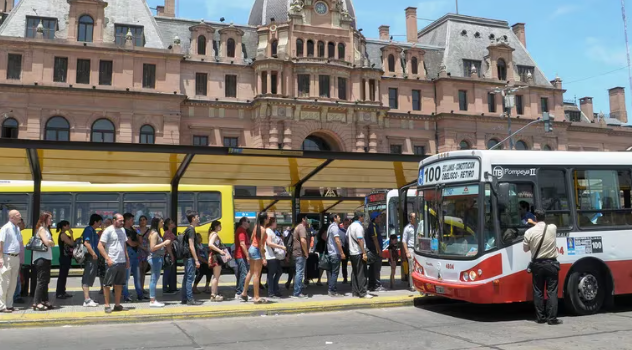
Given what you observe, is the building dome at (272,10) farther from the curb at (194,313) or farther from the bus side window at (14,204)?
the curb at (194,313)

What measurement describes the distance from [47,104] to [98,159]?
101 feet

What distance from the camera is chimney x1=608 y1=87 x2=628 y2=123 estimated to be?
218 feet

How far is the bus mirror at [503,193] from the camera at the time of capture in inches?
398

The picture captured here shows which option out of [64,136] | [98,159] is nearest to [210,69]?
[64,136]

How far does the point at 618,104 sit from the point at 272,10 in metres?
47.0

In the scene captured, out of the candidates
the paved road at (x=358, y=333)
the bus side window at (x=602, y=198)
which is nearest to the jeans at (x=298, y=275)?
the paved road at (x=358, y=333)

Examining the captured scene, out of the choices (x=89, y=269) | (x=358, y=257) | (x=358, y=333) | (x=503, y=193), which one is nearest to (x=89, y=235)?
(x=89, y=269)

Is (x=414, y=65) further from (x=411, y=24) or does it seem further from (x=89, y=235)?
(x=89, y=235)

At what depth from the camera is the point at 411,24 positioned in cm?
5828

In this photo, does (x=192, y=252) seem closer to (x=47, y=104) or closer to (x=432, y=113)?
(x=47, y=104)

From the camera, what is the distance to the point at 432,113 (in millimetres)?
51219

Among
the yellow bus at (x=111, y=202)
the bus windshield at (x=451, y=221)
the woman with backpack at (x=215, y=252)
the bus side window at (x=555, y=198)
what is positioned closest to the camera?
the bus windshield at (x=451, y=221)

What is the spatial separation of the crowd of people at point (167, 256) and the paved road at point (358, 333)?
1.48 metres

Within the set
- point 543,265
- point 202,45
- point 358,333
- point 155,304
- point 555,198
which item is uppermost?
point 202,45
